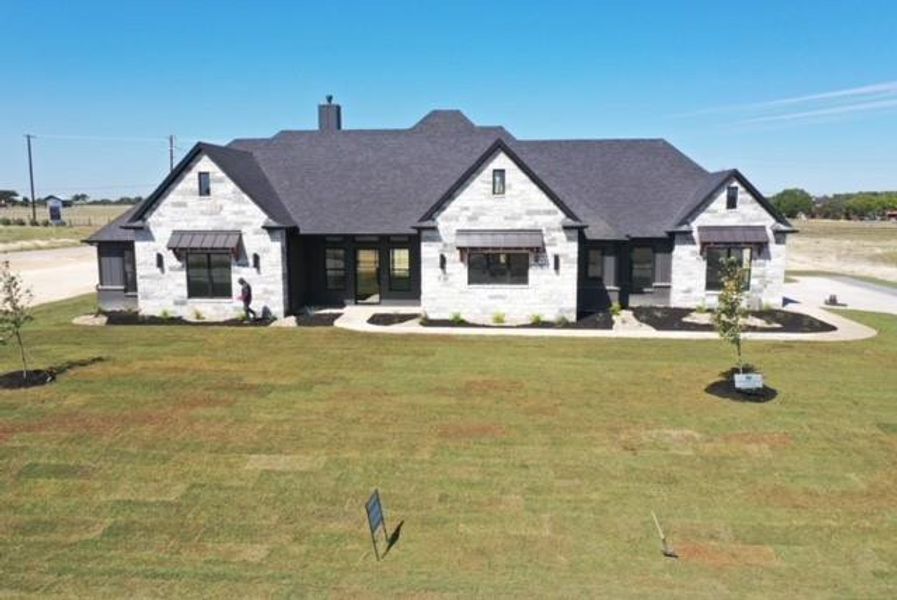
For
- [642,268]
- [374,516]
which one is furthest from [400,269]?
[374,516]

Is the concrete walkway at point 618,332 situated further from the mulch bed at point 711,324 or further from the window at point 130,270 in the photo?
the window at point 130,270

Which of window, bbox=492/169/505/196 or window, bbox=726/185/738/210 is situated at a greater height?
window, bbox=492/169/505/196

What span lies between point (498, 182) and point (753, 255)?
38.1 ft

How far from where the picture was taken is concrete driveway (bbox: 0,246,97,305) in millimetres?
36062

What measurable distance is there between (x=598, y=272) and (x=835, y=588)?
2120cm

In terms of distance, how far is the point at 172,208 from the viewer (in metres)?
26.5

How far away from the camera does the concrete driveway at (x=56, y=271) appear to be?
36062 millimetres

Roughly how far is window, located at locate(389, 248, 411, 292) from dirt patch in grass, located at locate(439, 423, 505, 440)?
15559mm

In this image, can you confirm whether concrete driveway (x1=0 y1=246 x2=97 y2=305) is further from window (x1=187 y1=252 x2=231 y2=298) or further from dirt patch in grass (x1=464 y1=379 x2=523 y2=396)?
dirt patch in grass (x1=464 y1=379 x2=523 y2=396)

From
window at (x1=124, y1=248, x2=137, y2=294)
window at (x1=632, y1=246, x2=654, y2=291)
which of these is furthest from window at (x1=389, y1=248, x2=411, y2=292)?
window at (x1=124, y1=248, x2=137, y2=294)

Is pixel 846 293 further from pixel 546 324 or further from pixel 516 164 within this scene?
pixel 516 164

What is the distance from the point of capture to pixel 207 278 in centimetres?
2695

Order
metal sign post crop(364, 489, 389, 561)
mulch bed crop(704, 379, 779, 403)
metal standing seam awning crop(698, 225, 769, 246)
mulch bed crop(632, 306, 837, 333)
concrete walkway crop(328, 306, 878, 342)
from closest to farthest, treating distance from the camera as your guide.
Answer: metal sign post crop(364, 489, 389, 561)
mulch bed crop(704, 379, 779, 403)
concrete walkway crop(328, 306, 878, 342)
mulch bed crop(632, 306, 837, 333)
metal standing seam awning crop(698, 225, 769, 246)

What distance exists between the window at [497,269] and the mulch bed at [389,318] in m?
2.91
